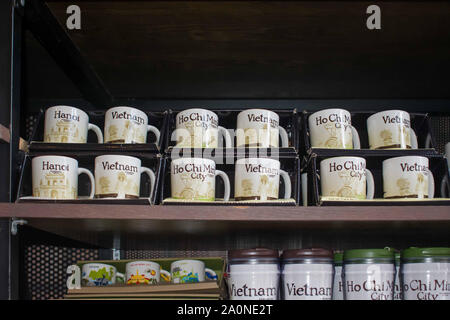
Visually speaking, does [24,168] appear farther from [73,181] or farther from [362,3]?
[362,3]

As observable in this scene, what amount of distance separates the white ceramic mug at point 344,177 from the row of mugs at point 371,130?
0.07 m

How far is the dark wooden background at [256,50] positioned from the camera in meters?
1.12

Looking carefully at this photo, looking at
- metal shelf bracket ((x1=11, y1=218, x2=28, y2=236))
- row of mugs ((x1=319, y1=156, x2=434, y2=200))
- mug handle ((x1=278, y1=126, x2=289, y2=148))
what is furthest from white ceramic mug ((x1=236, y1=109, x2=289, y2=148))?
metal shelf bracket ((x1=11, y1=218, x2=28, y2=236))

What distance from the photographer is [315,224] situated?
3.53ft

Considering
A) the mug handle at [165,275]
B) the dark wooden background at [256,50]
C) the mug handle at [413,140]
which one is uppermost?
the dark wooden background at [256,50]

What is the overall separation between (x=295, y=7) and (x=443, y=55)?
423mm

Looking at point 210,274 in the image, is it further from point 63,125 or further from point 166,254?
point 63,125

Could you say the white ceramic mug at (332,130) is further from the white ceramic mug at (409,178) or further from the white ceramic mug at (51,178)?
the white ceramic mug at (51,178)

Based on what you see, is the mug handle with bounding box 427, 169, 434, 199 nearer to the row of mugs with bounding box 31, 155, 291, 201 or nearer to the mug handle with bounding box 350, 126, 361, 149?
Result: the mug handle with bounding box 350, 126, 361, 149

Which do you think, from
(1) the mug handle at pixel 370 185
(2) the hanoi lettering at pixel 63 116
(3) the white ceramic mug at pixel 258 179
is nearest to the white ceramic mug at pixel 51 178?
(2) the hanoi lettering at pixel 63 116

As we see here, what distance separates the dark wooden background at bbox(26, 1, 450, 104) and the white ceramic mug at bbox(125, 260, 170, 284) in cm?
48

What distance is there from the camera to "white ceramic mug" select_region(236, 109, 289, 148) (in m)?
1.20

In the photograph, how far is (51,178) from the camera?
1.10 m
